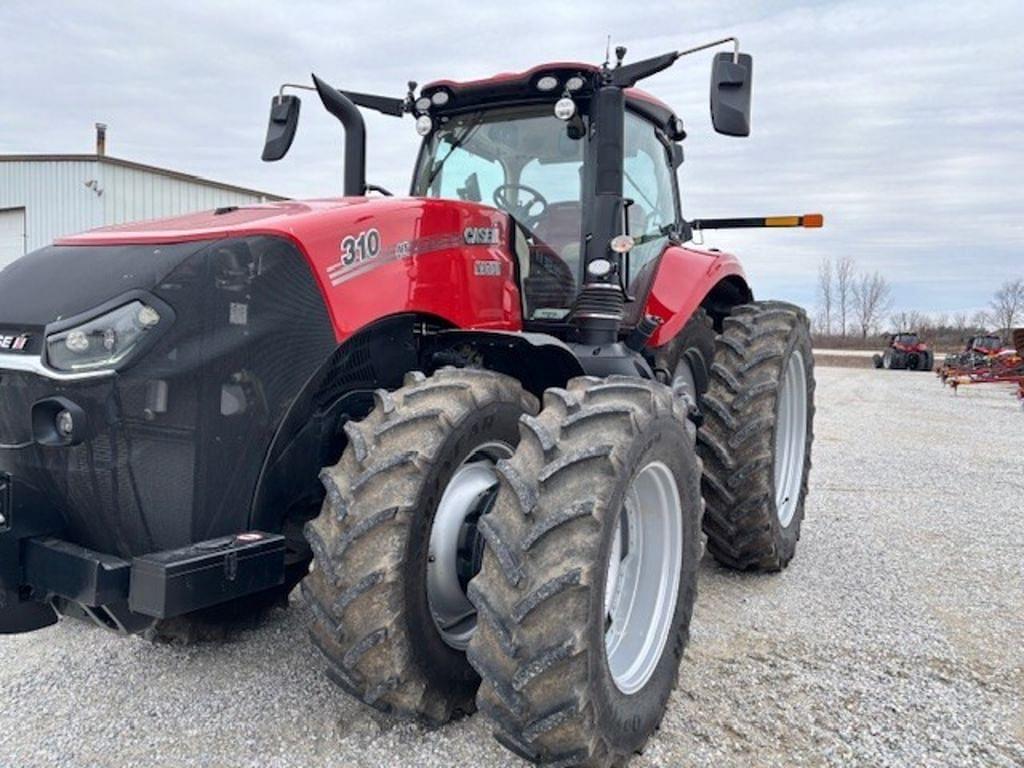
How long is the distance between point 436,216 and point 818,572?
2.97m

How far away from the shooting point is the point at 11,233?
18.3 meters

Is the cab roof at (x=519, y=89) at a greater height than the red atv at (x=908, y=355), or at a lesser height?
greater

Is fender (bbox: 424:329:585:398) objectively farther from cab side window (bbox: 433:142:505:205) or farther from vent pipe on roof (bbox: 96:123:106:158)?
vent pipe on roof (bbox: 96:123:106:158)

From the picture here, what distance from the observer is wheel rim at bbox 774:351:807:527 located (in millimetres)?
4738

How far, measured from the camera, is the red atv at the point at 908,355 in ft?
98.4

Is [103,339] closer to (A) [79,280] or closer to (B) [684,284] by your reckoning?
(A) [79,280]

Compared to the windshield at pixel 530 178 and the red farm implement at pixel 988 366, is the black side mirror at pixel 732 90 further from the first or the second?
the red farm implement at pixel 988 366

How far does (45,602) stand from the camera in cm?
237

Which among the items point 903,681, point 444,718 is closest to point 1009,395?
point 903,681

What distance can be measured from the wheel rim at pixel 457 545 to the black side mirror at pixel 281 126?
198 centimetres

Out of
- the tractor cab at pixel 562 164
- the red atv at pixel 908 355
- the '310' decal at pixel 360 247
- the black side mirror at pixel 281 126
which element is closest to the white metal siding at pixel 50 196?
the black side mirror at pixel 281 126

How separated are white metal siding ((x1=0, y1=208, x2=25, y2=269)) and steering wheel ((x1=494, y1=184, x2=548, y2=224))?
1770 cm

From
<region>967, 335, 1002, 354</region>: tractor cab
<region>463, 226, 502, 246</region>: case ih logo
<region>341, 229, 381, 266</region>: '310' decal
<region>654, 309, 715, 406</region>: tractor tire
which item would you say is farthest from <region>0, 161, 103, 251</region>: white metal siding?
<region>967, 335, 1002, 354</region>: tractor cab

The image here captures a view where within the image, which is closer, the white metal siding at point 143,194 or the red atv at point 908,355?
→ the white metal siding at point 143,194
